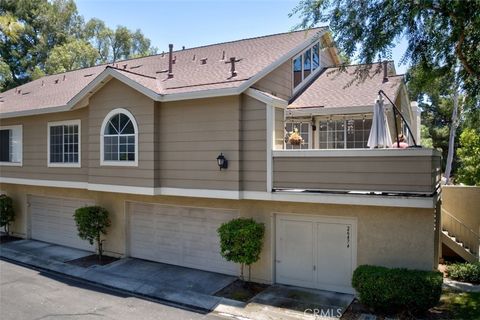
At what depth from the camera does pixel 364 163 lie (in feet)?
27.9

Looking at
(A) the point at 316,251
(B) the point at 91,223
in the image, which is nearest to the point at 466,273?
(A) the point at 316,251

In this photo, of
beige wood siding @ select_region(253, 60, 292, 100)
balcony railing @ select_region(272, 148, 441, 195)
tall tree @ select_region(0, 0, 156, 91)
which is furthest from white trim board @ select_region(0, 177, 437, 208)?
tall tree @ select_region(0, 0, 156, 91)

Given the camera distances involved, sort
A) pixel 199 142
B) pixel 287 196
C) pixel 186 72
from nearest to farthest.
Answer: pixel 287 196
pixel 199 142
pixel 186 72

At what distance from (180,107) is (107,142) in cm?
290

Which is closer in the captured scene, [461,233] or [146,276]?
[146,276]

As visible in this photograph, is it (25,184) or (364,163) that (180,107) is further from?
(25,184)

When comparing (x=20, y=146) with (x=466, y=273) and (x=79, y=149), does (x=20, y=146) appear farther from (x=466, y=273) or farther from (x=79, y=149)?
(x=466, y=273)

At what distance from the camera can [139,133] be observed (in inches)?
442

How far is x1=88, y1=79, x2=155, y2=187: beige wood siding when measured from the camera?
36.2 feet

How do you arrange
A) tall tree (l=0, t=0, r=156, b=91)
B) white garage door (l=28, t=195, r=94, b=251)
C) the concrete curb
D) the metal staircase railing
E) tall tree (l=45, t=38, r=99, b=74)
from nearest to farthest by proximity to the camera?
1. the concrete curb
2. the metal staircase railing
3. white garage door (l=28, t=195, r=94, b=251)
4. tall tree (l=45, t=38, r=99, b=74)
5. tall tree (l=0, t=0, r=156, b=91)

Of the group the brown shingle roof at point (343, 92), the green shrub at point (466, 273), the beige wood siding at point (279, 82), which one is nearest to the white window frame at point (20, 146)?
the beige wood siding at point (279, 82)

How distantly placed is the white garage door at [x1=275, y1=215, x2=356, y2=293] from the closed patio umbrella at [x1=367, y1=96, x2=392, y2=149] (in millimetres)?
2092

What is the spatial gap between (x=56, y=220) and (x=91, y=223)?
3.84 metres

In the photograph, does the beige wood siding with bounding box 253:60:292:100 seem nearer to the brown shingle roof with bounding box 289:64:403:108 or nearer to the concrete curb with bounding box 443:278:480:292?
the brown shingle roof with bounding box 289:64:403:108
